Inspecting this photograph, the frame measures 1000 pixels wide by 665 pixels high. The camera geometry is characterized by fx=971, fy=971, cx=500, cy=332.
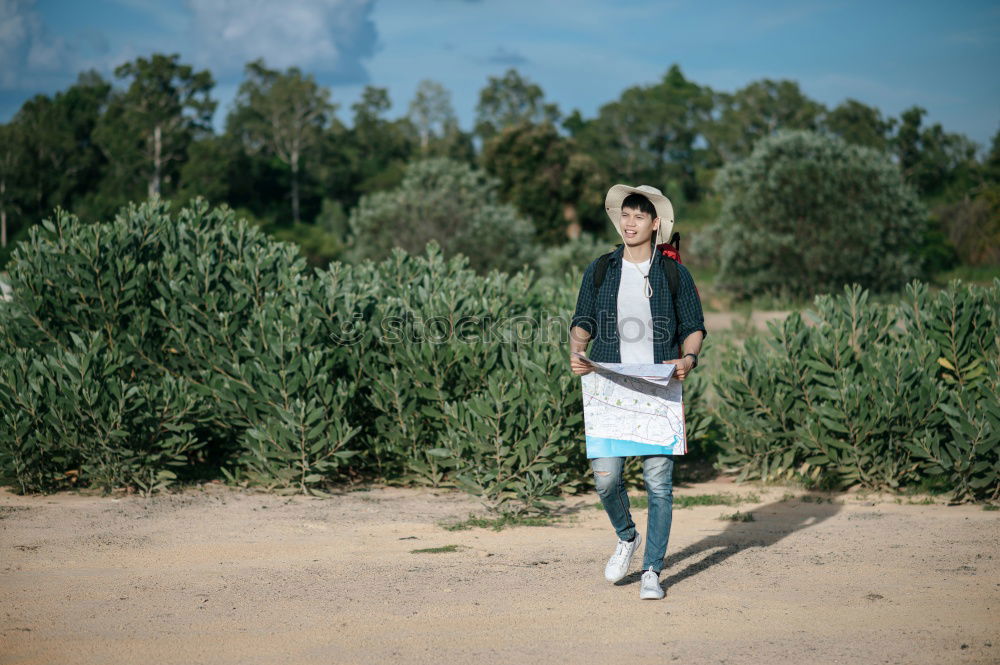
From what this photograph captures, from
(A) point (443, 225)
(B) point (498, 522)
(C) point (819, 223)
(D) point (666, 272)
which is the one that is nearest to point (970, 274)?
(C) point (819, 223)

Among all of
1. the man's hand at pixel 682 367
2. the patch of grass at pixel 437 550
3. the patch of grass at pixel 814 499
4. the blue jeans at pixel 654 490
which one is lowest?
the patch of grass at pixel 814 499

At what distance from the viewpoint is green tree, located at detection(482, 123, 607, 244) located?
124 ft

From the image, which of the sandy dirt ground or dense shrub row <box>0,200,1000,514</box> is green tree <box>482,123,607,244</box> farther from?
the sandy dirt ground

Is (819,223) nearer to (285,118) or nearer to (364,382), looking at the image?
(364,382)

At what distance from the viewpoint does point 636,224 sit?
15.2ft

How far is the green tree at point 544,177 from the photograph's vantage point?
124 feet

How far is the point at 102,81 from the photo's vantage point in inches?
2251

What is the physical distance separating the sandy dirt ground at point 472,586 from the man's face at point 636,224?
68.3 inches

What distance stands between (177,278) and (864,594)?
5340 mm

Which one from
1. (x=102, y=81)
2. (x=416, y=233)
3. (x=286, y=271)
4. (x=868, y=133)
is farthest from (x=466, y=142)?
(x=286, y=271)

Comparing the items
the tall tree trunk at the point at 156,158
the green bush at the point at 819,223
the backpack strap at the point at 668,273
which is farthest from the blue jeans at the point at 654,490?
the tall tree trunk at the point at 156,158

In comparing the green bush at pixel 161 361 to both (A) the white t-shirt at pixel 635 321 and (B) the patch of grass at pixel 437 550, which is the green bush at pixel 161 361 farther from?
(A) the white t-shirt at pixel 635 321

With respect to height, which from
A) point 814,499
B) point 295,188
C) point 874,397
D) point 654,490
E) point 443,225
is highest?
point 295,188

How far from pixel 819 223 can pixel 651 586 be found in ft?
69.8
